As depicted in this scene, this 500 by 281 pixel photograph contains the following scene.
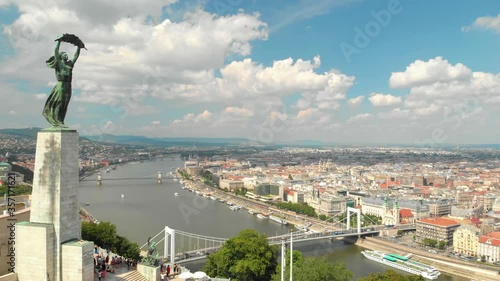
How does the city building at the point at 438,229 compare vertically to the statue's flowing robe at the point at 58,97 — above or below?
below

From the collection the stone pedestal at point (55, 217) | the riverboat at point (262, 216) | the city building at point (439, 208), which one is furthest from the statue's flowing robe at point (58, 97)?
the city building at point (439, 208)

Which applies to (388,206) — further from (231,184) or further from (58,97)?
(58,97)

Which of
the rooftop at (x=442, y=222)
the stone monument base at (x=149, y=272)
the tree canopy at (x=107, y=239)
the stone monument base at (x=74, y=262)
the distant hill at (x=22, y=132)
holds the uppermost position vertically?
the distant hill at (x=22, y=132)

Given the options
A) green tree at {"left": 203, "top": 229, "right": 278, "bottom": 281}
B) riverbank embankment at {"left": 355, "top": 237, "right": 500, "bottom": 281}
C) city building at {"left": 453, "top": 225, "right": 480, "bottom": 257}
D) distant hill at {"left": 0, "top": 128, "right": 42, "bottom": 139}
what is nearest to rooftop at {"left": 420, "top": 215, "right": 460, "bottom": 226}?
city building at {"left": 453, "top": 225, "right": 480, "bottom": 257}

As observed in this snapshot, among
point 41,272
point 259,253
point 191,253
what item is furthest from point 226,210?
point 41,272

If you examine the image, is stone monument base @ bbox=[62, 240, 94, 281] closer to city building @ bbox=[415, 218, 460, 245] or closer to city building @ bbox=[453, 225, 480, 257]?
city building @ bbox=[453, 225, 480, 257]

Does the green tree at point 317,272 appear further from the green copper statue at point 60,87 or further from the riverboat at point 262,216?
the riverboat at point 262,216

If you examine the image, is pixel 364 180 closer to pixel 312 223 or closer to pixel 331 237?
pixel 312 223
